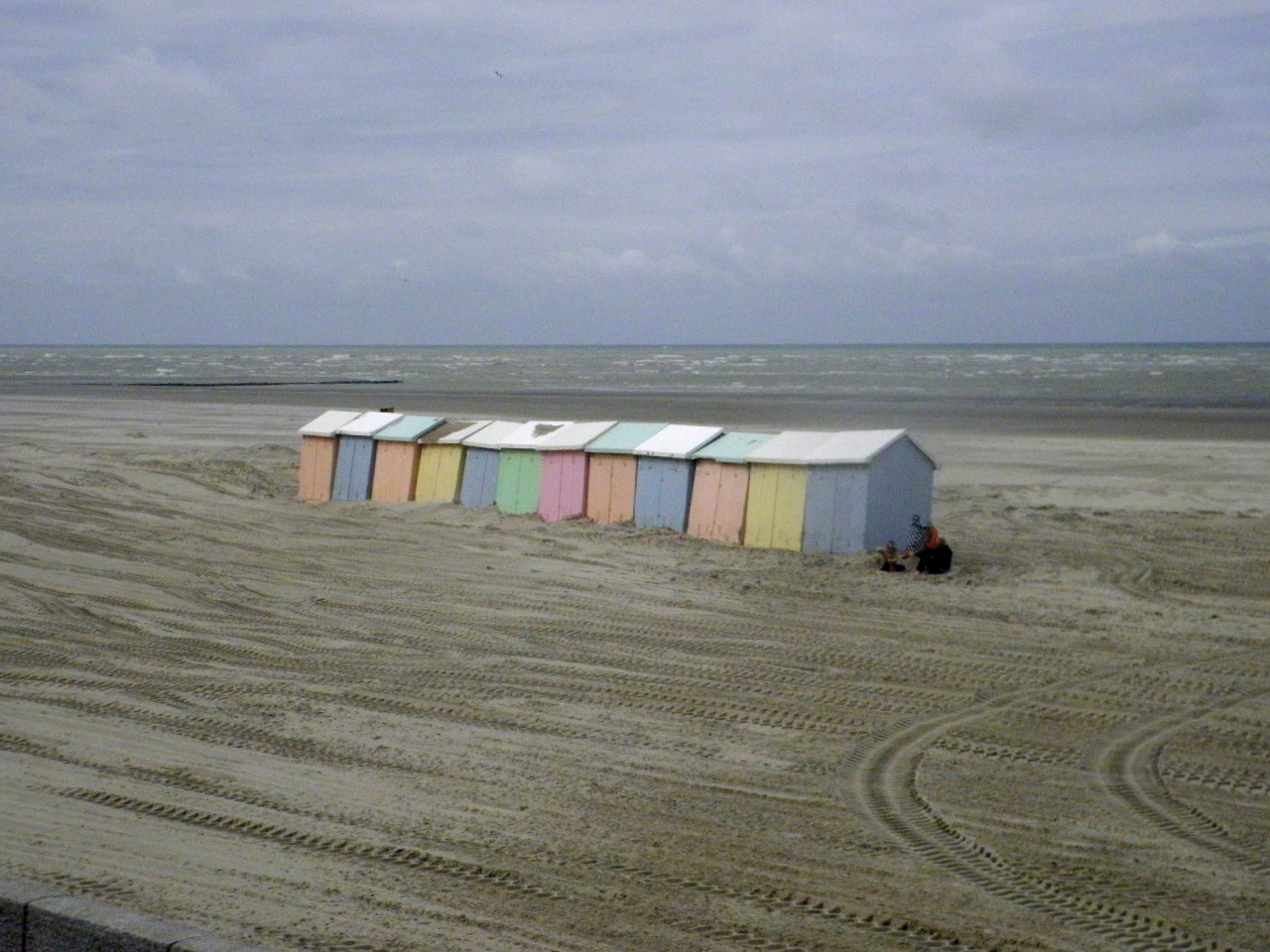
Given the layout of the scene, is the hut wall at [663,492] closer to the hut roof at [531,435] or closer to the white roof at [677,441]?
the white roof at [677,441]

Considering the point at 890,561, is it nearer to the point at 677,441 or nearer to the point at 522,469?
the point at 677,441

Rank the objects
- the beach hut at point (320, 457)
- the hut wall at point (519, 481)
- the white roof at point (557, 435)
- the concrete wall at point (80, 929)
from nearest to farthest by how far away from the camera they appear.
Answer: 1. the concrete wall at point (80, 929)
2. the white roof at point (557, 435)
3. the hut wall at point (519, 481)
4. the beach hut at point (320, 457)

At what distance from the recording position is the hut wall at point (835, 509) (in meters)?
13.5

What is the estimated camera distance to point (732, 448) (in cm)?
1459

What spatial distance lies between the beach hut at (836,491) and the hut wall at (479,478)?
3610 millimetres

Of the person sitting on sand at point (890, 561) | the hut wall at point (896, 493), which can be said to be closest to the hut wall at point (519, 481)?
the hut wall at point (896, 493)

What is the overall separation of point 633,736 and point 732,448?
273 inches

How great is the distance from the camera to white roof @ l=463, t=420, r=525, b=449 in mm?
16672

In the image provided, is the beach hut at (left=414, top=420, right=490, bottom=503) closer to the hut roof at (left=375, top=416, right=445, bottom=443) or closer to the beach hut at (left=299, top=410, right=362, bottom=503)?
the hut roof at (left=375, top=416, right=445, bottom=443)

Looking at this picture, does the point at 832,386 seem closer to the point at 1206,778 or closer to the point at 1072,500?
the point at 1072,500

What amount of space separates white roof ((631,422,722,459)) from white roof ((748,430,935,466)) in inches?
30.1

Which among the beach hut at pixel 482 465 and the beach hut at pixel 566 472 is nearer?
the beach hut at pixel 566 472

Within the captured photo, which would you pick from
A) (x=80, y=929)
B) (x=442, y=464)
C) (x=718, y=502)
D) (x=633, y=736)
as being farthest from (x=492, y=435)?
(x=80, y=929)

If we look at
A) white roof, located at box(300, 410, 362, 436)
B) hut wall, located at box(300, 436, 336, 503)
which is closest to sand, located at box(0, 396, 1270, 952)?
hut wall, located at box(300, 436, 336, 503)
